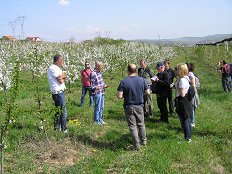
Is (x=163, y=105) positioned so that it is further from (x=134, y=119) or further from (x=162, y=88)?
(x=134, y=119)

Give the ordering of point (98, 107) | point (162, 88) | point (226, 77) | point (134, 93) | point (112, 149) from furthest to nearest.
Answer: point (226, 77)
point (162, 88)
point (98, 107)
point (112, 149)
point (134, 93)

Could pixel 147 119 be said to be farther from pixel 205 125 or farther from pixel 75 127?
pixel 75 127

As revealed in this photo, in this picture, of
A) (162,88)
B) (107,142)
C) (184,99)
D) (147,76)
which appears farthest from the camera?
(147,76)

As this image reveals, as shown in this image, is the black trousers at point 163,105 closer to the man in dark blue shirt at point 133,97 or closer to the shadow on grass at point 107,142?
the shadow on grass at point 107,142

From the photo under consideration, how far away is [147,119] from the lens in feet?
35.3

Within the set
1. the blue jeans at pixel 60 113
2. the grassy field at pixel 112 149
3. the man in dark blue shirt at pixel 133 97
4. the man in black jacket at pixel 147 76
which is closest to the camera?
the grassy field at pixel 112 149

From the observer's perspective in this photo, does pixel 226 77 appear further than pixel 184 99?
Yes

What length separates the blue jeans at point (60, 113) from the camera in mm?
8340

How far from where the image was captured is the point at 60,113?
8164 millimetres

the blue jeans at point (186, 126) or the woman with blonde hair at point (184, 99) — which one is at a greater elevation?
the woman with blonde hair at point (184, 99)

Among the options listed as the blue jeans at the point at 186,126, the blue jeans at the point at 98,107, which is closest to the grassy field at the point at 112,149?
the blue jeans at the point at 186,126

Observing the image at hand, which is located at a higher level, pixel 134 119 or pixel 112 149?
pixel 134 119

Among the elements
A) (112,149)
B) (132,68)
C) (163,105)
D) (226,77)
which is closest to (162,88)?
(163,105)

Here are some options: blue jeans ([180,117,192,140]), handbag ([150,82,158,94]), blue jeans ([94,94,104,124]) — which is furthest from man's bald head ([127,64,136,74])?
handbag ([150,82,158,94])
